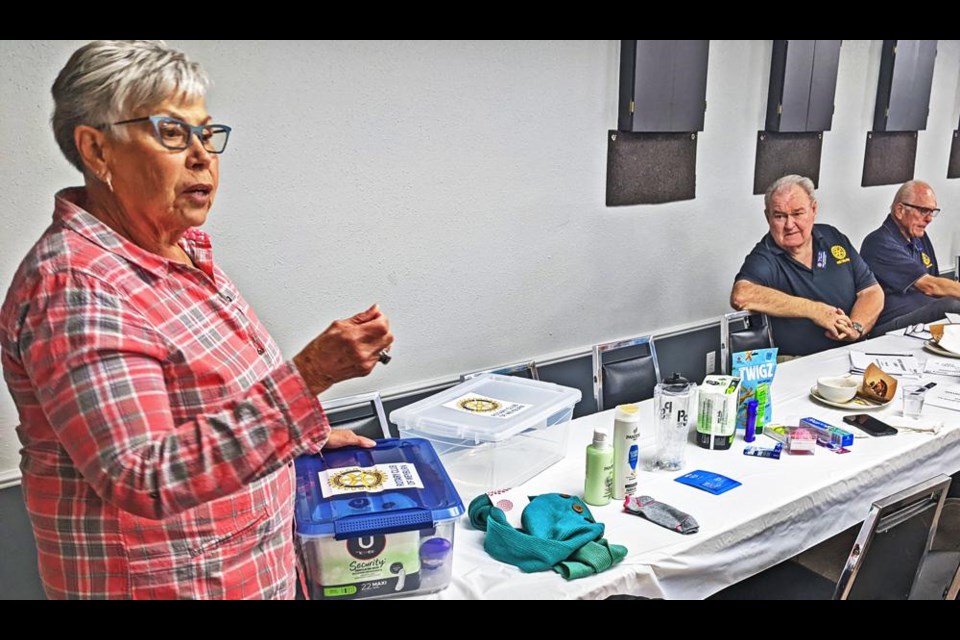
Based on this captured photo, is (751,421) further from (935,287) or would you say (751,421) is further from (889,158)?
(889,158)

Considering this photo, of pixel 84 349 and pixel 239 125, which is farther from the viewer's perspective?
pixel 239 125

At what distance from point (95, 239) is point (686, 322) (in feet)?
10.3

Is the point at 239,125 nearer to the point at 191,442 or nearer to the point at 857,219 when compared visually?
the point at 191,442

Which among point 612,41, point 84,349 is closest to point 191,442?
point 84,349

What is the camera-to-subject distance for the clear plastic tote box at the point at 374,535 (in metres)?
1.21

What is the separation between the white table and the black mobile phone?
26 millimetres

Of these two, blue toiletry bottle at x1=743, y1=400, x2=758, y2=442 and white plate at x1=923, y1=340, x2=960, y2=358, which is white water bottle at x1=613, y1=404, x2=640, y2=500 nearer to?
blue toiletry bottle at x1=743, y1=400, x2=758, y2=442

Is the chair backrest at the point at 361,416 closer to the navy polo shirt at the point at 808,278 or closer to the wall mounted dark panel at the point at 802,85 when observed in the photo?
the navy polo shirt at the point at 808,278

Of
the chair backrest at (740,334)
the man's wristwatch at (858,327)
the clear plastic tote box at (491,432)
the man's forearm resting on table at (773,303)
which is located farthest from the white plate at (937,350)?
the clear plastic tote box at (491,432)

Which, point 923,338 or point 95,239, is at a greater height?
point 95,239

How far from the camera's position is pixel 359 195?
2.46 meters

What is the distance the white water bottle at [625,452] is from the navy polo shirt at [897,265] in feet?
8.00

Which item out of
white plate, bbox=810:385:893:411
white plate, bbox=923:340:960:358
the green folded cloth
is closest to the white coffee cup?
white plate, bbox=810:385:893:411

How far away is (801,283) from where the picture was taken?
3.27 m
